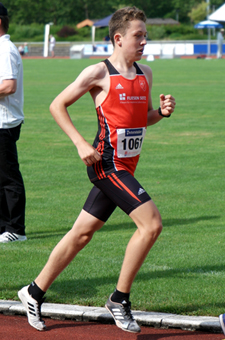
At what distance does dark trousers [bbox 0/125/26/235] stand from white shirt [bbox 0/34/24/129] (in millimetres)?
109

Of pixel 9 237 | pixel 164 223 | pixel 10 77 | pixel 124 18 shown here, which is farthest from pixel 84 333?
pixel 164 223

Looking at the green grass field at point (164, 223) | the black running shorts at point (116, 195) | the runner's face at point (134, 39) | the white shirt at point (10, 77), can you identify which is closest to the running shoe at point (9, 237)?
the green grass field at point (164, 223)

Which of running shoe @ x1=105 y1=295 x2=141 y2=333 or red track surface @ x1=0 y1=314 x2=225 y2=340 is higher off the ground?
running shoe @ x1=105 y1=295 x2=141 y2=333

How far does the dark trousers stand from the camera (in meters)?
6.42

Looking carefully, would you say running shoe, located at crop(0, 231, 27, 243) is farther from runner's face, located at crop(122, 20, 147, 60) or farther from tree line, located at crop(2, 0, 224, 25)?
tree line, located at crop(2, 0, 224, 25)

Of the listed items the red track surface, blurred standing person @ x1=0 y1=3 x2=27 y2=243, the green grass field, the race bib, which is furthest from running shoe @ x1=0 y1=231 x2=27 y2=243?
the race bib

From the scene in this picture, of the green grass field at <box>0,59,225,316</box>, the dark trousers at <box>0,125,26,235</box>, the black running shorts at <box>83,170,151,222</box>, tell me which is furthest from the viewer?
the dark trousers at <box>0,125,26,235</box>

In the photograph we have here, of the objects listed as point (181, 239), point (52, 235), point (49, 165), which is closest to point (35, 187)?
point (49, 165)

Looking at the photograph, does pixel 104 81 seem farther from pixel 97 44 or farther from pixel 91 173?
pixel 97 44

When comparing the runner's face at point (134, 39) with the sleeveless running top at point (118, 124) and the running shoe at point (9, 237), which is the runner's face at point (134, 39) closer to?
the sleeveless running top at point (118, 124)

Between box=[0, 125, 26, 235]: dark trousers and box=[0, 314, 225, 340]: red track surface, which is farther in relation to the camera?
box=[0, 125, 26, 235]: dark trousers

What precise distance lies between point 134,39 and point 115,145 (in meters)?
0.76

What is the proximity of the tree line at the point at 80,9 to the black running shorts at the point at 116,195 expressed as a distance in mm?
113641

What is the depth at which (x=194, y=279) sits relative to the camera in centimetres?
529
